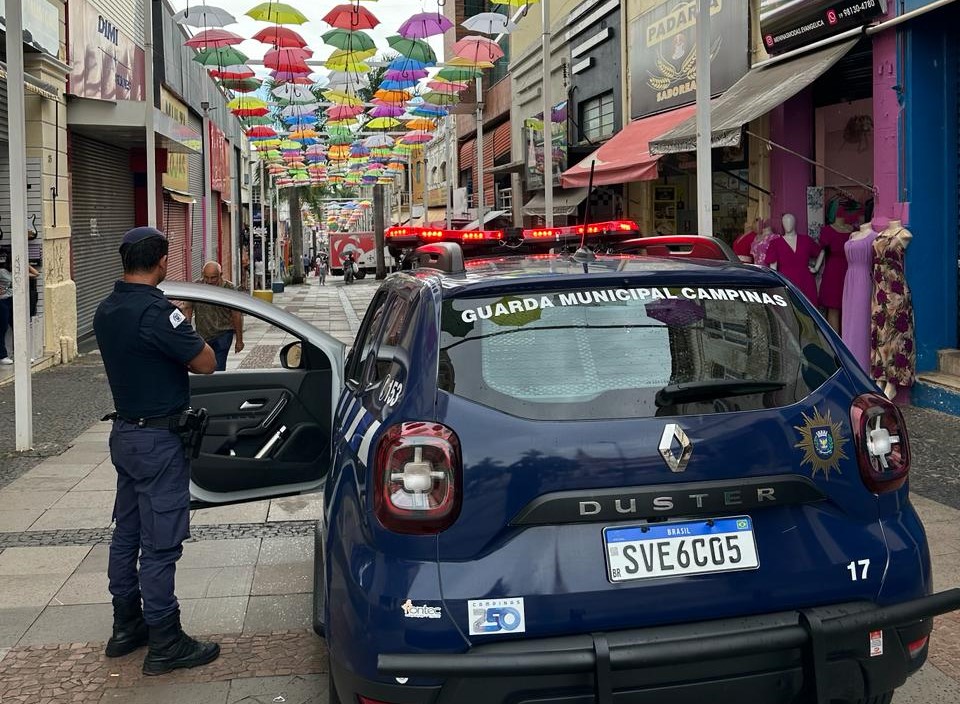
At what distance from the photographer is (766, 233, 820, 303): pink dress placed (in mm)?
10828

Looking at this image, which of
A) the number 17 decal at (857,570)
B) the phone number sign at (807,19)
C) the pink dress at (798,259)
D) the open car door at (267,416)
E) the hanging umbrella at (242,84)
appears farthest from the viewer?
the hanging umbrella at (242,84)

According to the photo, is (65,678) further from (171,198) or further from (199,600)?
(171,198)

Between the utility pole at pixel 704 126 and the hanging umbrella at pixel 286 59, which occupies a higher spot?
the hanging umbrella at pixel 286 59

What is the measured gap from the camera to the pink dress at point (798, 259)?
1083 cm

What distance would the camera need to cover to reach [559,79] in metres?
23.3

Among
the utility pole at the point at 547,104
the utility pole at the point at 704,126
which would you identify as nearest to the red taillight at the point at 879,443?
the utility pole at the point at 704,126

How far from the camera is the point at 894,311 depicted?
9305 millimetres

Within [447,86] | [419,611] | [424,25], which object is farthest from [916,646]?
[447,86]


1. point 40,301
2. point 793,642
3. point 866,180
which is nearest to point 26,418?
point 40,301

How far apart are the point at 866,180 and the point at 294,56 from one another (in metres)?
10.9

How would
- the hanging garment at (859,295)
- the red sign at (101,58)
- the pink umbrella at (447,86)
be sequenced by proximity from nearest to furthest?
the hanging garment at (859,295) → the red sign at (101,58) → the pink umbrella at (447,86)

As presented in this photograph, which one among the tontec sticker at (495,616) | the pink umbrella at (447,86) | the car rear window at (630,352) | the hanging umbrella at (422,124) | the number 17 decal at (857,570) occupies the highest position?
the hanging umbrella at (422,124)

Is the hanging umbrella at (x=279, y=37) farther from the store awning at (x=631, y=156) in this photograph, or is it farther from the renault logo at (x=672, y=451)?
the renault logo at (x=672, y=451)

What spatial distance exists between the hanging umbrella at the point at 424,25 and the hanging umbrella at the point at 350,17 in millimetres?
967
